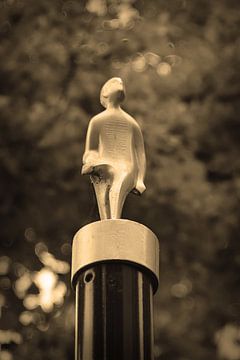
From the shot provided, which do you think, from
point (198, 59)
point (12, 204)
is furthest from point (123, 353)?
point (198, 59)

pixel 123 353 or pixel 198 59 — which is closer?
pixel 123 353

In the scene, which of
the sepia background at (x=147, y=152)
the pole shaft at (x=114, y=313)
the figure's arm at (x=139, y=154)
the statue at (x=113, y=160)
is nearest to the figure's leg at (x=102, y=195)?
the statue at (x=113, y=160)

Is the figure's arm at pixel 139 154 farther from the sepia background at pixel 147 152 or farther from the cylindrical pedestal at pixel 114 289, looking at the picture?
the sepia background at pixel 147 152

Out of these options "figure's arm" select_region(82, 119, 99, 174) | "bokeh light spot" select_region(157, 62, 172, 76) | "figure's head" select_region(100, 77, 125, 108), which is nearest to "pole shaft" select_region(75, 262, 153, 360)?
"figure's arm" select_region(82, 119, 99, 174)

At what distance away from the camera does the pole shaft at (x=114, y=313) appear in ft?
10.5

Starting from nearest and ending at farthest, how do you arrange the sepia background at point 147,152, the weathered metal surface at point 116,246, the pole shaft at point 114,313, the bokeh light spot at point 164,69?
the pole shaft at point 114,313 < the weathered metal surface at point 116,246 < the sepia background at point 147,152 < the bokeh light spot at point 164,69

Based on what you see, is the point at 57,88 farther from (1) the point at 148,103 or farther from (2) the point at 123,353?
(2) the point at 123,353

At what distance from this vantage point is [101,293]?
10.8ft

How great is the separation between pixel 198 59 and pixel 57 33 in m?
1.07

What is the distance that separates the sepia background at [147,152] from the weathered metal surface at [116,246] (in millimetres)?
3559

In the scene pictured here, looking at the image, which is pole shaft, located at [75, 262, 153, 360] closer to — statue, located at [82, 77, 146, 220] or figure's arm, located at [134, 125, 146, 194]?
statue, located at [82, 77, 146, 220]

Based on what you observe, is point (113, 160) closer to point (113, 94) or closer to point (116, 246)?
point (113, 94)

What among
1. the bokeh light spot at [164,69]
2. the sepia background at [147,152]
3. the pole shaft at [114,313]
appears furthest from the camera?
the bokeh light spot at [164,69]

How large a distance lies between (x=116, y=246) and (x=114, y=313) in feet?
0.73
